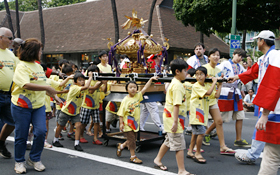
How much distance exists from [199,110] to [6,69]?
Result: 344 centimetres

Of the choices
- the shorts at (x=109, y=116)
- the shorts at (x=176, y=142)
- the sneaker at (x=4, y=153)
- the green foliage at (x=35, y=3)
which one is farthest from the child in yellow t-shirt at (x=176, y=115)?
the green foliage at (x=35, y=3)

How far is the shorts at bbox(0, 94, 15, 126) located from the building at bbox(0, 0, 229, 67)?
16.4m

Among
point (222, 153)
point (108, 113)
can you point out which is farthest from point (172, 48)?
point (222, 153)

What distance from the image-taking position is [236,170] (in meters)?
4.70

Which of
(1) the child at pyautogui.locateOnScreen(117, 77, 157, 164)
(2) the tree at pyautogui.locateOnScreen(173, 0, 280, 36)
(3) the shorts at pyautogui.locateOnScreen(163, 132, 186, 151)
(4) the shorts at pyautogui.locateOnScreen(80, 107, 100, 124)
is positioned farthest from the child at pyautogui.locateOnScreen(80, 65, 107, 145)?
(2) the tree at pyautogui.locateOnScreen(173, 0, 280, 36)

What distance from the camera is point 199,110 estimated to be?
523 centimetres

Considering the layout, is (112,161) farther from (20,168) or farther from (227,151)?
(227,151)

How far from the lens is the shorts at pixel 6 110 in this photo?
498cm

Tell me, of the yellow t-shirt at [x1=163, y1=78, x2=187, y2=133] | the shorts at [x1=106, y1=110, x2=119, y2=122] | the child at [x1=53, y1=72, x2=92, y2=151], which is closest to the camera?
the yellow t-shirt at [x1=163, y1=78, x2=187, y2=133]

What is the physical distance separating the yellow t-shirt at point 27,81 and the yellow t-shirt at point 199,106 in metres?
2.62

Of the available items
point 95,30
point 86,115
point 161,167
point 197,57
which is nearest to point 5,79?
point 86,115

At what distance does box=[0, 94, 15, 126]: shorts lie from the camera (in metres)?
4.98

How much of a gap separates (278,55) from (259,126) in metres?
0.81

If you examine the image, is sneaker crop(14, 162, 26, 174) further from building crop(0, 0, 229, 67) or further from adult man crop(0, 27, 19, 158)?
building crop(0, 0, 229, 67)
